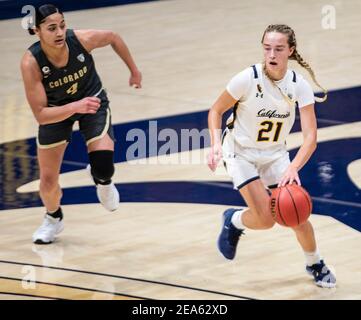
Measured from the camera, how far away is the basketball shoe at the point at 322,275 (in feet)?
22.5

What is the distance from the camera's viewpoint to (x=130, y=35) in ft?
53.8

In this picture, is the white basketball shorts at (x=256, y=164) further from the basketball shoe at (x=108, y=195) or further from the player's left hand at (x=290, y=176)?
the basketball shoe at (x=108, y=195)

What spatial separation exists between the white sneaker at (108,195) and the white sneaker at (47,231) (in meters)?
0.36

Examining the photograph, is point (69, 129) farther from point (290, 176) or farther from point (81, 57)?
point (290, 176)

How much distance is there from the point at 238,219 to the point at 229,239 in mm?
163

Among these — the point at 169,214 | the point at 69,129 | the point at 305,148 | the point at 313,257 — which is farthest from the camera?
the point at 169,214

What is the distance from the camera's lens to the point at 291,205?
260 inches

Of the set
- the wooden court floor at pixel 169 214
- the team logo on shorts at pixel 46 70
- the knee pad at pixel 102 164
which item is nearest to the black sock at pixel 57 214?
the wooden court floor at pixel 169 214

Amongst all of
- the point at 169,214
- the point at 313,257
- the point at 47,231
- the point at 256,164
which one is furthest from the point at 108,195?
the point at 313,257

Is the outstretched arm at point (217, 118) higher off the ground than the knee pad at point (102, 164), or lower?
higher

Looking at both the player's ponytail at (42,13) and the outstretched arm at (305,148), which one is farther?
the player's ponytail at (42,13)

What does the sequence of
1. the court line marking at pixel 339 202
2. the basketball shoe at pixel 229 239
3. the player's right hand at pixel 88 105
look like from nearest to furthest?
the player's right hand at pixel 88 105 < the basketball shoe at pixel 229 239 < the court line marking at pixel 339 202

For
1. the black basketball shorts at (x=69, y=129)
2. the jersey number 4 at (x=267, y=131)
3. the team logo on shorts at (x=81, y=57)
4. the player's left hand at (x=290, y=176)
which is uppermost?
the team logo on shorts at (x=81, y=57)

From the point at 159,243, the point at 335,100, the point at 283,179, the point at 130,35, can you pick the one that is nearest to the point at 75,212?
the point at 159,243
